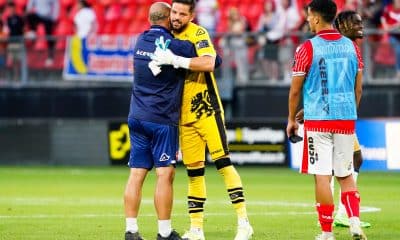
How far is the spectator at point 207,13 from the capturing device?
84.0ft

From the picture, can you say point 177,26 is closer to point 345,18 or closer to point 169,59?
point 169,59

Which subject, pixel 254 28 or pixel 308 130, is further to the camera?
pixel 254 28

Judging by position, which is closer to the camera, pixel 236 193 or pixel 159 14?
pixel 159 14

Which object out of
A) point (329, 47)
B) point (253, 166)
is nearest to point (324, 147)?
point (329, 47)

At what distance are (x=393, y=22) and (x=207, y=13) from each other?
14.6ft

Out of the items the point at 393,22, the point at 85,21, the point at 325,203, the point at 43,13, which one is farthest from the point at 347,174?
the point at 43,13

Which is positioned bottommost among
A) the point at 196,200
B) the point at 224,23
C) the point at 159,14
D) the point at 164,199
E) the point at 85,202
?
the point at 85,202

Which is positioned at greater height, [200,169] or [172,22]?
[172,22]

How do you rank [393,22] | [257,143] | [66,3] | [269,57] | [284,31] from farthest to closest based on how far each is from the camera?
[66,3] → [284,31] → [257,143] → [393,22] → [269,57]

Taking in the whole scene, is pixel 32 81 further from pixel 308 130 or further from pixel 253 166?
pixel 308 130

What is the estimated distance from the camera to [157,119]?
451 inches

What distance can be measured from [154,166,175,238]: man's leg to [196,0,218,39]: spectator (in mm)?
14088

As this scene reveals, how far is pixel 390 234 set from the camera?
12.3 metres

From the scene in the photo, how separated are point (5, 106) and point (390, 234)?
594 inches
